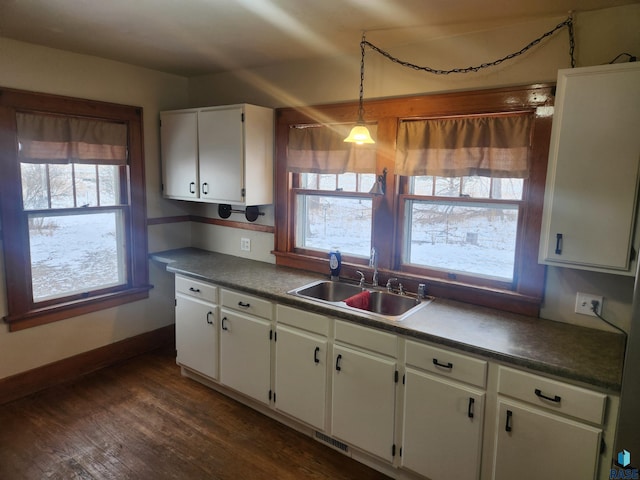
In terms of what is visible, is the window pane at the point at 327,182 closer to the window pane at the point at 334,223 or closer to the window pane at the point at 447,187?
the window pane at the point at 334,223

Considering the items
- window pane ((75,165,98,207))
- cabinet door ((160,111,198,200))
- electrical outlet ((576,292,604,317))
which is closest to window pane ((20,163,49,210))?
window pane ((75,165,98,207))

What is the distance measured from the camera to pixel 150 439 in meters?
2.64

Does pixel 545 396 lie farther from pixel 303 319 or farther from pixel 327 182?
pixel 327 182

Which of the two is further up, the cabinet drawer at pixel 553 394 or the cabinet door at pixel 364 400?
the cabinet drawer at pixel 553 394

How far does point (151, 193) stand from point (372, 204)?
81.6 inches

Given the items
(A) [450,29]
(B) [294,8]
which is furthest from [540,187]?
(B) [294,8]

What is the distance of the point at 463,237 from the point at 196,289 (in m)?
1.95

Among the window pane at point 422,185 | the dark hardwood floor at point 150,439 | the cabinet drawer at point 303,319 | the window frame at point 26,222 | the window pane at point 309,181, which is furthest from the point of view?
the window pane at point 309,181

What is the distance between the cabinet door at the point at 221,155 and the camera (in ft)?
10.5

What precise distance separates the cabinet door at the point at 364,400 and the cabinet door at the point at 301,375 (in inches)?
3.7

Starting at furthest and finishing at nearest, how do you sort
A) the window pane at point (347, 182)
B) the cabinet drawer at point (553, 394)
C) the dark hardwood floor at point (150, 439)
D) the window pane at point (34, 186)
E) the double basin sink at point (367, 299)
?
the window pane at point (347, 182) < the window pane at point (34, 186) < the double basin sink at point (367, 299) < the dark hardwood floor at point (150, 439) < the cabinet drawer at point (553, 394)

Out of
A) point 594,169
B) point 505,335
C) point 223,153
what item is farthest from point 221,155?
point 594,169

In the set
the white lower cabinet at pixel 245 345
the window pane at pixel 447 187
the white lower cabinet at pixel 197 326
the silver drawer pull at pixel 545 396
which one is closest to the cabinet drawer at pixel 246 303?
the white lower cabinet at pixel 245 345

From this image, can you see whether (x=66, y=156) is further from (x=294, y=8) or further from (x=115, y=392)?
(x=294, y=8)
